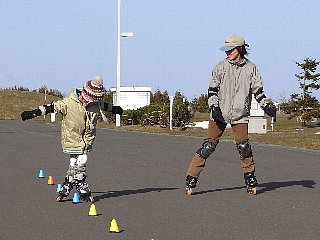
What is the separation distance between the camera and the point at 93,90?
342 inches

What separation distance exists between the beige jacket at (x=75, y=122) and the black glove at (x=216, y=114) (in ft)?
5.27

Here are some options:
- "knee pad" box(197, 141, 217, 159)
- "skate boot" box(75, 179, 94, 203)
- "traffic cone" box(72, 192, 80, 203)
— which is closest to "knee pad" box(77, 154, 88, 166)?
"skate boot" box(75, 179, 94, 203)

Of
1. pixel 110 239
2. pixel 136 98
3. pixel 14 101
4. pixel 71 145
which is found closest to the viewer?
pixel 110 239

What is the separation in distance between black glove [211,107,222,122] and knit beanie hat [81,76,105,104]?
159cm

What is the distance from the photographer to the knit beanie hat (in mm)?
8688

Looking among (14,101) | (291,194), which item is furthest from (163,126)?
(14,101)

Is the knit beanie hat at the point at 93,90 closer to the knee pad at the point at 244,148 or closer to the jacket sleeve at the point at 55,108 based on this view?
the jacket sleeve at the point at 55,108

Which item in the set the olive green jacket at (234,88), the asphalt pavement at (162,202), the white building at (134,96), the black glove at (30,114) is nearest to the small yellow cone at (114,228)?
the asphalt pavement at (162,202)

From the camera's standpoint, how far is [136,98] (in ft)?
180

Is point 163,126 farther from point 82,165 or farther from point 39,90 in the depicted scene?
point 39,90

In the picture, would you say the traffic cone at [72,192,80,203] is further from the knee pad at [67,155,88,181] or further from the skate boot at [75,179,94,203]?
the knee pad at [67,155,88,181]

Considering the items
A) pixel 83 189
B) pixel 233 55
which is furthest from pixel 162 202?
pixel 233 55

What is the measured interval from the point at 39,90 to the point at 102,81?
92.4 meters

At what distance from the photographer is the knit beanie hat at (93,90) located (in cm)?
869
